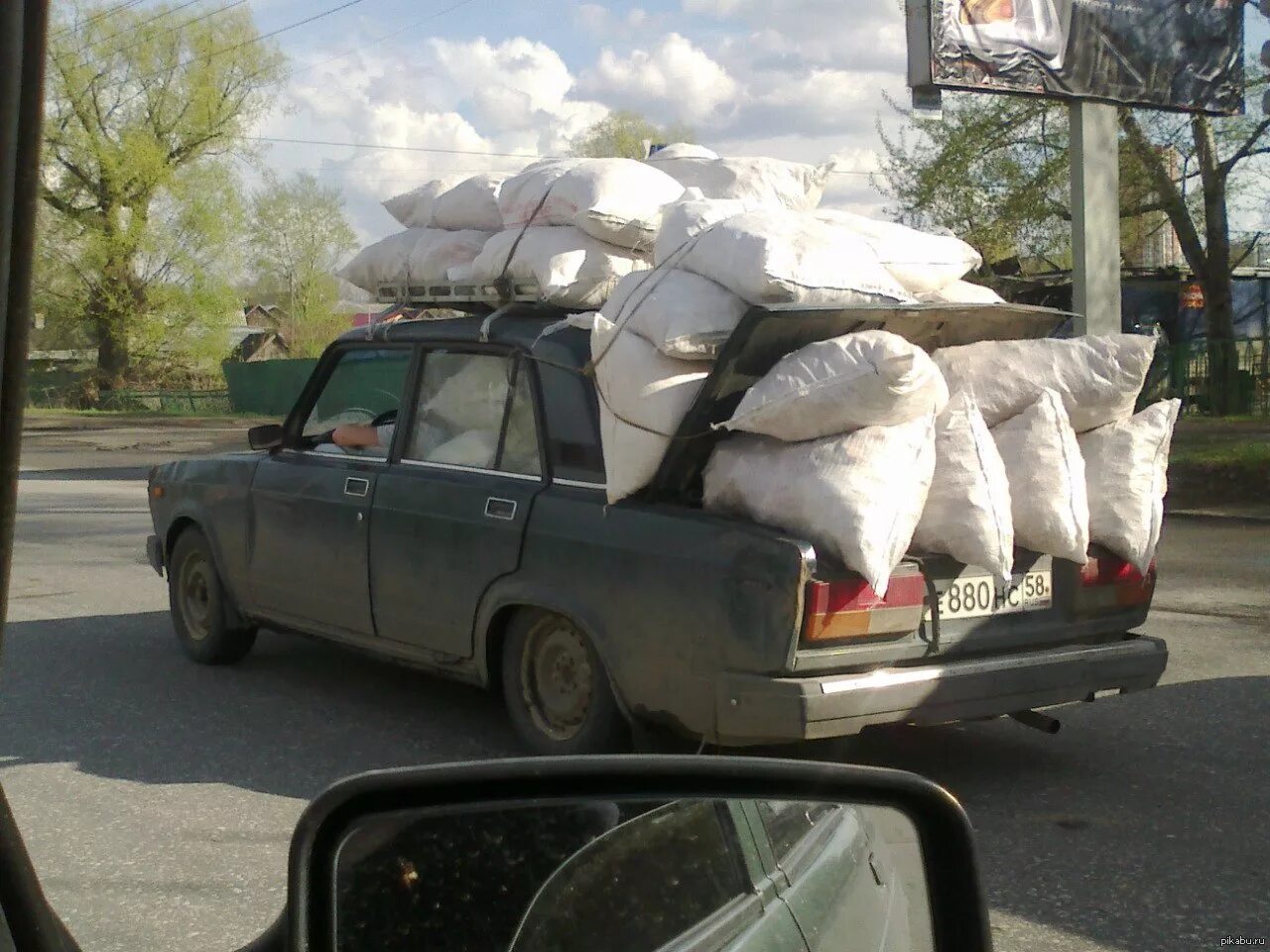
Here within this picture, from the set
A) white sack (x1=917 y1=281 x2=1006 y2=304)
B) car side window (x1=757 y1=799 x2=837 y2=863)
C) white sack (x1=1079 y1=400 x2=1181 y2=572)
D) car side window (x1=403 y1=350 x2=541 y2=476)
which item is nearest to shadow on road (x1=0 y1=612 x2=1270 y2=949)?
white sack (x1=1079 y1=400 x2=1181 y2=572)

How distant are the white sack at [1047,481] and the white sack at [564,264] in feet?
5.49

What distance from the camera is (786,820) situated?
1.85m

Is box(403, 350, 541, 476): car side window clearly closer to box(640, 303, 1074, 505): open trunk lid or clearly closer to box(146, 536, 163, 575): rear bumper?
box(640, 303, 1074, 505): open trunk lid

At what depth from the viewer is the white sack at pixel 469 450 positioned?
575 cm

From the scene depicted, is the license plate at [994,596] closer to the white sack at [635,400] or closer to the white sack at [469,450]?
the white sack at [635,400]

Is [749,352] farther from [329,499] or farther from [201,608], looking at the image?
[201,608]

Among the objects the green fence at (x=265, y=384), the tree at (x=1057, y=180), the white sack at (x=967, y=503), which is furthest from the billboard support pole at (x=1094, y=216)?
the green fence at (x=265, y=384)

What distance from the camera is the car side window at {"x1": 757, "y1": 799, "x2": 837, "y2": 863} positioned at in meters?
1.83

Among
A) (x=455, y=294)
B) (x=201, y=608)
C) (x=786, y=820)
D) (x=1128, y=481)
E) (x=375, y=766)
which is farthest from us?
(x=201, y=608)

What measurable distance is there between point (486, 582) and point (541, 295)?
1149 millimetres

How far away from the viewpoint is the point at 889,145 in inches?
1182

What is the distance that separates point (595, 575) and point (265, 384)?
42.3 m

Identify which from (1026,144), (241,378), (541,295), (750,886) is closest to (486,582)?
(541,295)

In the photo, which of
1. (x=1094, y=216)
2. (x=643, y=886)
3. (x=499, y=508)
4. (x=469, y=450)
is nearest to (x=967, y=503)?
(x=499, y=508)
